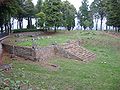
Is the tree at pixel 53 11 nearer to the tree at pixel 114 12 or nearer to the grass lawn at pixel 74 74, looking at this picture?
the tree at pixel 114 12

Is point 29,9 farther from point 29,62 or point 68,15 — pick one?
point 29,62

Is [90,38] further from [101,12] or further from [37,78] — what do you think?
[101,12]

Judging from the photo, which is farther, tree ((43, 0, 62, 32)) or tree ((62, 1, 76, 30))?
tree ((62, 1, 76, 30))

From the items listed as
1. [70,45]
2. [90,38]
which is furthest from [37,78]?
[90,38]

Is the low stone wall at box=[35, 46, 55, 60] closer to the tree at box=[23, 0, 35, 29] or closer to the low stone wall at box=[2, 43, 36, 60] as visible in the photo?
the low stone wall at box=[2, 43, 36, 60]

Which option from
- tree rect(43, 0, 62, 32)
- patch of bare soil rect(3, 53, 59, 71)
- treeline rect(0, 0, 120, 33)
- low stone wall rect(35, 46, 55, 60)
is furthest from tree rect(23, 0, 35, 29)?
patch of bare soil rect(3, 53, 59, 71)

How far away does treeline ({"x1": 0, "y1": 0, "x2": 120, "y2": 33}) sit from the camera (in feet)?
123

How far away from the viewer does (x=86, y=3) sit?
56000mm

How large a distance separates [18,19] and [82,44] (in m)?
23.3

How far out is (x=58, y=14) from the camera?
37.7m

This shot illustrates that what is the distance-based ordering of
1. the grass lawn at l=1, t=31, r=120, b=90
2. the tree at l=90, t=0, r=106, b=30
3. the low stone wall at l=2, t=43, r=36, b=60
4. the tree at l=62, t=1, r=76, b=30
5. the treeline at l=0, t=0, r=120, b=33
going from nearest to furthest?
the grass lawn at l=1, t=31, r=120, b=90
the low stone wall at l=2, t=43, r=36, b=60
the treeline at l=0, t=0, r=120, b=33
the tree at l=62, t=1, r=76, b=30
the tree at l=90, t=0, r=106, b=30

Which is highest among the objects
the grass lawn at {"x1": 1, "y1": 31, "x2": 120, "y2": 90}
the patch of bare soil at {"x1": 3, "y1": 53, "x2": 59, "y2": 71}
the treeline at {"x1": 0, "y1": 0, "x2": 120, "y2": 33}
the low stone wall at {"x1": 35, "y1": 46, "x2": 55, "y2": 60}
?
the treeline at {"x1": 0, "y1": 0, "x2": 120, "y2": 33}

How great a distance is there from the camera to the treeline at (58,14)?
1480 inches

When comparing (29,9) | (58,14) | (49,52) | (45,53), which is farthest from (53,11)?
(45,53)
